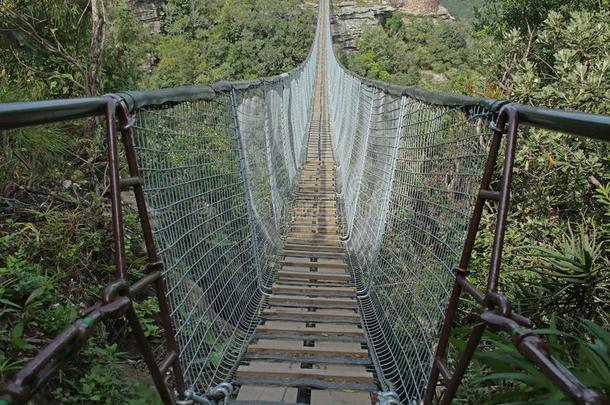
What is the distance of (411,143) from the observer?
2.25 m

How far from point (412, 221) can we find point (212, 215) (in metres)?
0.74

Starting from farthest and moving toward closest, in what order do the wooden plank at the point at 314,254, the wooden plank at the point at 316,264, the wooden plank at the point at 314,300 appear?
the wooden plank at the point at 314,254, the wooden plank at the point at 316,264, the wooden plank at the point at 314,300

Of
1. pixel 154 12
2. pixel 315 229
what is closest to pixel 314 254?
pixel 315 229

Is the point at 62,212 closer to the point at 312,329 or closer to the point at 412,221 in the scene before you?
the point at 312,329

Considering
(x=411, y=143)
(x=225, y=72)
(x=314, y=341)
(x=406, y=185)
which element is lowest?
(x=225, y=72)

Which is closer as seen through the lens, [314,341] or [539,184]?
[314,341]

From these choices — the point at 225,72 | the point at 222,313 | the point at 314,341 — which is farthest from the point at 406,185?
the point at 225,72

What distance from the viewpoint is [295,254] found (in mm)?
3264

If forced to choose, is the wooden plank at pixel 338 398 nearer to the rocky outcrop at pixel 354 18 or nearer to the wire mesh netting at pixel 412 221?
the wire mesh netting at pixel 412 221

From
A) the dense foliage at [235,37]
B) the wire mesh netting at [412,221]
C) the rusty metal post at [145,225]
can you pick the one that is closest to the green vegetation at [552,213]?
the wire mesh netting at [412,221]

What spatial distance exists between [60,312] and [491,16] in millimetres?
6219

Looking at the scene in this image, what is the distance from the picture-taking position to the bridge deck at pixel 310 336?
1790mm

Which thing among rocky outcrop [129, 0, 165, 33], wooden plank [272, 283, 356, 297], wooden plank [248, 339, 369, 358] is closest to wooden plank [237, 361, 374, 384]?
wooden plank [248, 339, 369, 358]

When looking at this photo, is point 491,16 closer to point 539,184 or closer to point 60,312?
point 539,184
